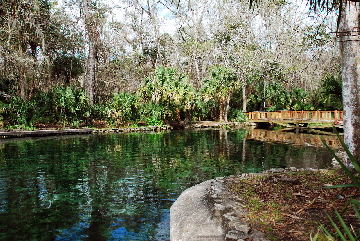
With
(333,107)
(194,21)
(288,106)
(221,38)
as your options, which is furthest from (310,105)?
(194,21)

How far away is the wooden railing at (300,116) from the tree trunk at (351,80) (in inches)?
570

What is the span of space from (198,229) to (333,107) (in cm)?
2168

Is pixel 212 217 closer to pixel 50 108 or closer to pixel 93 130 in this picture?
pixel 93 130

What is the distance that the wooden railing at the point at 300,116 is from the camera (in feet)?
62.6

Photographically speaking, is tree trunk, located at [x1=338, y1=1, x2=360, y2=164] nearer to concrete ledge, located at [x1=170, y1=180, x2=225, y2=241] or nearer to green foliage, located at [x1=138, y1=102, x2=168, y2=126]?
concrete ledge, located at [x1=170, y1=180, x2=225, y2=241]

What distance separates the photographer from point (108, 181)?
303 inches

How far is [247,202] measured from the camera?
429cm

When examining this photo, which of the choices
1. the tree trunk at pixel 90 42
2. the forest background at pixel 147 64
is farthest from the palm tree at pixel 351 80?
the tree trunk at pixel 90 42

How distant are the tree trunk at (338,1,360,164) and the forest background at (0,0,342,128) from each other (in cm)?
1360

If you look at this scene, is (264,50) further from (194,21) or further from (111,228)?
(111,228)

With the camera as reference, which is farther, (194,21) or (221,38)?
(194,21)

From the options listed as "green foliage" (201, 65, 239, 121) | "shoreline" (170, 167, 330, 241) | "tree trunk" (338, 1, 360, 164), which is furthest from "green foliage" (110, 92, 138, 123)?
"tree trunk" (338, 1, 360, 164)

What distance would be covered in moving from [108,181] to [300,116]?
18.6 m

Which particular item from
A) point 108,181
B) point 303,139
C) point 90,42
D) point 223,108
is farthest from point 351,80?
point 90,42
